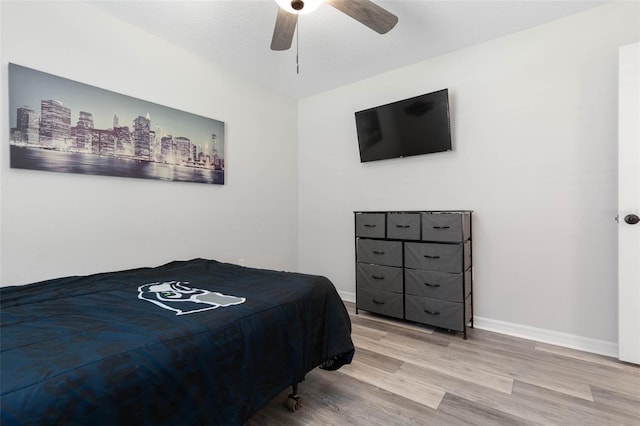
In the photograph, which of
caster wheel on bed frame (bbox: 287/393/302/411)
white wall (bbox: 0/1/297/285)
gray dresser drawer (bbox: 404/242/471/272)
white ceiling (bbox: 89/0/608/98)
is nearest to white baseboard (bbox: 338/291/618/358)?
gray dresser drawer (bbox: 404/242/471/272)

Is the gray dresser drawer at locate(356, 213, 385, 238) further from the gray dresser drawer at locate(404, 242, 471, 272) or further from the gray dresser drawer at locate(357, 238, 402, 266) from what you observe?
the gray dresser drawer at locate(404, 242, 471, 272)

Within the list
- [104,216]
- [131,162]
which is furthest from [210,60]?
[104,216]

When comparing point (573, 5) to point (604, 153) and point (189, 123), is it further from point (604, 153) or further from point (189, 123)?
point (189, 123)

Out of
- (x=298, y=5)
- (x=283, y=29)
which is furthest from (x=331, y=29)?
(x=298, y=5)

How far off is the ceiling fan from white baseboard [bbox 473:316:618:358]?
2.60 m

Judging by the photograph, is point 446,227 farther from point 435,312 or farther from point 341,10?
point 341,10

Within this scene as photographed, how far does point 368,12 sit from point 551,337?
2.81 metres

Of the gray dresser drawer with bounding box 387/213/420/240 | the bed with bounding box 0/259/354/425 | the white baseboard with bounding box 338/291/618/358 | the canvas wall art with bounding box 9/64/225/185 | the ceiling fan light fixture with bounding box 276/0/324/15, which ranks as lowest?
the white baseboard with bounding box 338/291/618/358

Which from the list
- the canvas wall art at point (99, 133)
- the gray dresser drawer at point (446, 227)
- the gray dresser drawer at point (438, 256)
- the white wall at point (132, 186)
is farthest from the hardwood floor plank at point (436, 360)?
the canvas wall art at point (99, 133)

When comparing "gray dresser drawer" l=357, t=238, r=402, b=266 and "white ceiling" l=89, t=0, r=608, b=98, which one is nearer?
"white ceiling" l=89, t=0, r=608, b=98

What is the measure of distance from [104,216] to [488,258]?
3.22m

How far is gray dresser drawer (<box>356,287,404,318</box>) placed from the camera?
110 inches

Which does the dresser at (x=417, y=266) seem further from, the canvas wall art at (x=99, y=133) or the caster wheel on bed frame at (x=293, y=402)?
the canvas wall art at (x=99, y=133)

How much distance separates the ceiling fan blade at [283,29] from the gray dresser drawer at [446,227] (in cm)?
180
